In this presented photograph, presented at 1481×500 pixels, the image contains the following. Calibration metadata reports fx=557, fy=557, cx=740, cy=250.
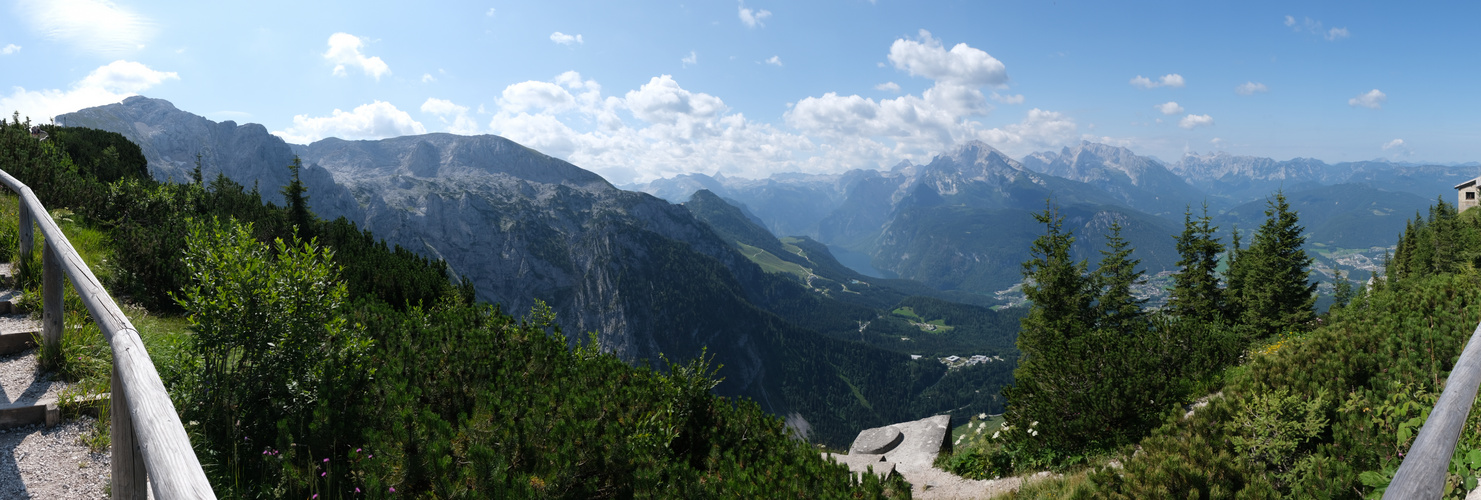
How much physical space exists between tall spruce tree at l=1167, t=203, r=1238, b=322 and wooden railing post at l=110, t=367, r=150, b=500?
48066 millimetres

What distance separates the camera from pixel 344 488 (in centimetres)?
547

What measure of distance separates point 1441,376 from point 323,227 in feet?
120

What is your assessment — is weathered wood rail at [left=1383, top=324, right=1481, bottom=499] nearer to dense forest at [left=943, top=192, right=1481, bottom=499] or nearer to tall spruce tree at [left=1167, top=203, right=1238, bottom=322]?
dense forest at [left=943, top=192, right=1481, bottom=499]

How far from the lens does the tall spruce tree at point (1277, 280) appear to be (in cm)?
3519

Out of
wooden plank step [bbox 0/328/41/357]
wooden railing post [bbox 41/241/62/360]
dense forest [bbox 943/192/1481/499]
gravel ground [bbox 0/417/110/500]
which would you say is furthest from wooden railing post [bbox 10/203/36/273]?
dense forest [bbox 943/192/1481/499]

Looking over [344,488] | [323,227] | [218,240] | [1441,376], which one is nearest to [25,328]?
[218,240]

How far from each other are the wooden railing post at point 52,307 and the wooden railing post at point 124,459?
458 cm

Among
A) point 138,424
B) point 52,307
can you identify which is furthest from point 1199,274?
point 52,307

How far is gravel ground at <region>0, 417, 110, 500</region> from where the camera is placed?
14.2ft

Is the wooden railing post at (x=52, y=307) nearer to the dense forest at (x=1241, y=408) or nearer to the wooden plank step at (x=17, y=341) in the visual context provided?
the wooden plank step at (x=17, y=341)

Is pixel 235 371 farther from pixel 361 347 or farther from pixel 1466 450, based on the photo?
pixel 1466 450

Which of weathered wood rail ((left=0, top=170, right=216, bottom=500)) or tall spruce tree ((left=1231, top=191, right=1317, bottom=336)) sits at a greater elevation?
weathered wood rail ((left=0, top=170, right=216, bottom=500))

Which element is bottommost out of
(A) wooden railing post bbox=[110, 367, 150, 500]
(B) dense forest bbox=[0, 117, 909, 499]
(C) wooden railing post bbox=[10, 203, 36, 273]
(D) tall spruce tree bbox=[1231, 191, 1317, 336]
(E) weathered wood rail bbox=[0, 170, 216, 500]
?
(D) tall spruce tree bbox=[1231, 191, 1317, 336]

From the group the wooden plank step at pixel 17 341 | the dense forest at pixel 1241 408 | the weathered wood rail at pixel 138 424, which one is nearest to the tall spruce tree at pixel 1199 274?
the dense forest at pixel 1241 408
